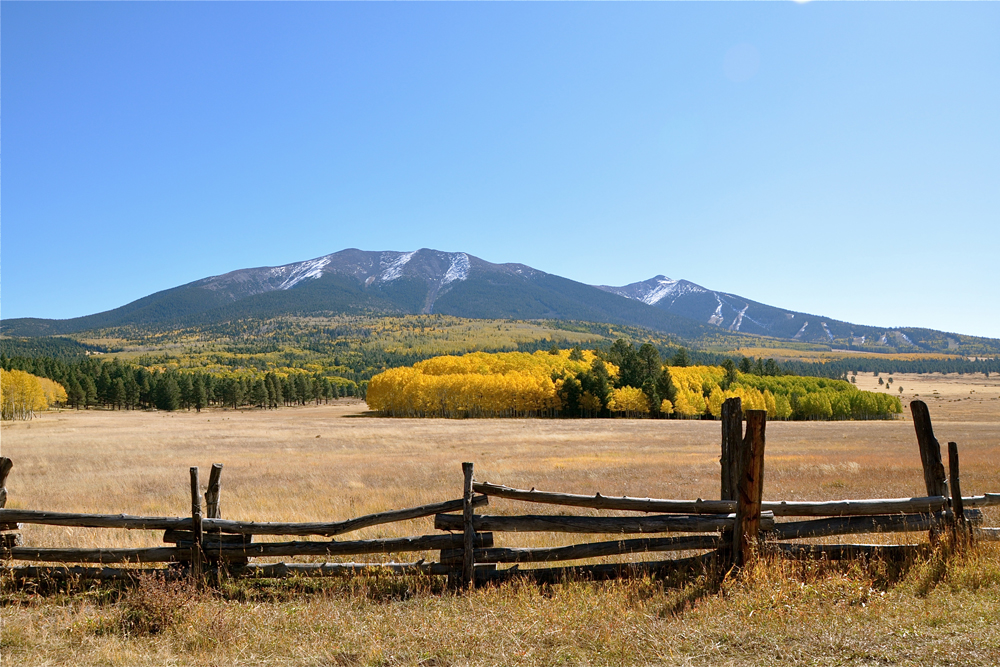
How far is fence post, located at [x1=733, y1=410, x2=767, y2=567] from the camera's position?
861 cm

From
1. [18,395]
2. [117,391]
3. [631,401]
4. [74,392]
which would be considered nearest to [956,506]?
[631,401]

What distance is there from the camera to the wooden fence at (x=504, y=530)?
872 centimetres

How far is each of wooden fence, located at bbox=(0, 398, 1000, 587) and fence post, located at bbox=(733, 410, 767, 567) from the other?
2cm

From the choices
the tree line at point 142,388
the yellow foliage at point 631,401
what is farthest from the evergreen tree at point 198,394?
the yellow foliage at point 631,401

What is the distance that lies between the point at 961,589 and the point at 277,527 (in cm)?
998

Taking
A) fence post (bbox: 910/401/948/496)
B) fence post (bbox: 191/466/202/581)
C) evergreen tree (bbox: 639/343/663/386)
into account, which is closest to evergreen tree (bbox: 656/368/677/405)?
evergreen tree (bbox: 639/343/663/386)

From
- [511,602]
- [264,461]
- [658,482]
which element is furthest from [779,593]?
[264,461]

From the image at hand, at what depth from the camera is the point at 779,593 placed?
747cm

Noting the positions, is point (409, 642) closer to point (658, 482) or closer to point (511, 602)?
point (511, 602)

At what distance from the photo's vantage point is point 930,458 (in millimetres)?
9820

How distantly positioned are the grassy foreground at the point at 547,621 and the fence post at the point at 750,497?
41cm

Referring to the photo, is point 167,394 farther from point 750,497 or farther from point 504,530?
point 750,497

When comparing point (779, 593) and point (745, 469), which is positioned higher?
point (745, 469)

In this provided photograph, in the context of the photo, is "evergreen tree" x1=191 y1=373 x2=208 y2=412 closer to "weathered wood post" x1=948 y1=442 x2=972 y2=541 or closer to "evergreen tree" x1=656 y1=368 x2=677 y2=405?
"evergreen tree" x1=656 y1=368 x2=677 y2=405
